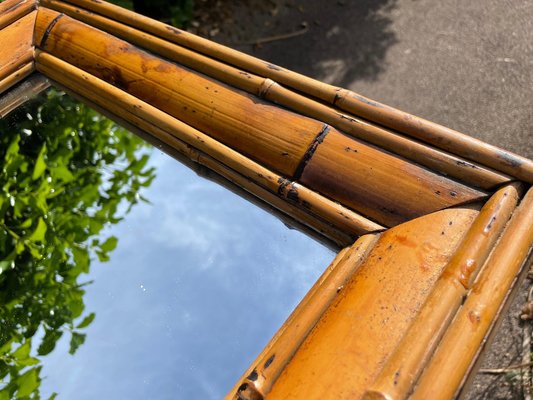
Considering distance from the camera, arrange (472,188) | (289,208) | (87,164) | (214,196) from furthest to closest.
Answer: (87,164) → (214,196) → (289,208) → (472,188)

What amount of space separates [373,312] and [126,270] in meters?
0.51

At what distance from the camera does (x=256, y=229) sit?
1.00 metres

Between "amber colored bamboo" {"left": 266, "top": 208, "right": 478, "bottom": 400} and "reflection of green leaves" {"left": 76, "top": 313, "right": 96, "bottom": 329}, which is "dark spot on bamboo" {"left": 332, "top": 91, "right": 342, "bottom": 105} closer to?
"amber colored bamboo" {"left": 266, "top": 208, "right": 478, "bottom": 400}

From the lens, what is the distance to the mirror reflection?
899 mm

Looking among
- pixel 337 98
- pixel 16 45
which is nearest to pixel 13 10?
pixel 16 45

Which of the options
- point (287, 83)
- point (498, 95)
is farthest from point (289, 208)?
point (498, 95)

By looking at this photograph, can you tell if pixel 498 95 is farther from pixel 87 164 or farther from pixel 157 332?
pixel 157 332

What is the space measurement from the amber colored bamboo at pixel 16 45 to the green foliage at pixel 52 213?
82mm

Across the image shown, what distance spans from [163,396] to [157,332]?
0.11 meters

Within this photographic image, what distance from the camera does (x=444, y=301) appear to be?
2.27 ft

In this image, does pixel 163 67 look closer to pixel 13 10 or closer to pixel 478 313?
pixel 13 10

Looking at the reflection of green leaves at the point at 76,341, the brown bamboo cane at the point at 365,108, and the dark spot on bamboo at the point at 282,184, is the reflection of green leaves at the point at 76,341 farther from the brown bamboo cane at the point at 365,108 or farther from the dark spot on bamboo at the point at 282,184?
the brown bamboo cane at the point at 365,108

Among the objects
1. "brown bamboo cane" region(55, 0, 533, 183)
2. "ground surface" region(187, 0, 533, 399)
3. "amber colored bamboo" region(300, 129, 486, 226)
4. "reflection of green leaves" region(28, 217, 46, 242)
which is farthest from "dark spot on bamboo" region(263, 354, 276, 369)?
"ground surface" region(187, 0, 533, 399)

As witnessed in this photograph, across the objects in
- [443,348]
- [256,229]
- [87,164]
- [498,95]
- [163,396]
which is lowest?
[163,396]
